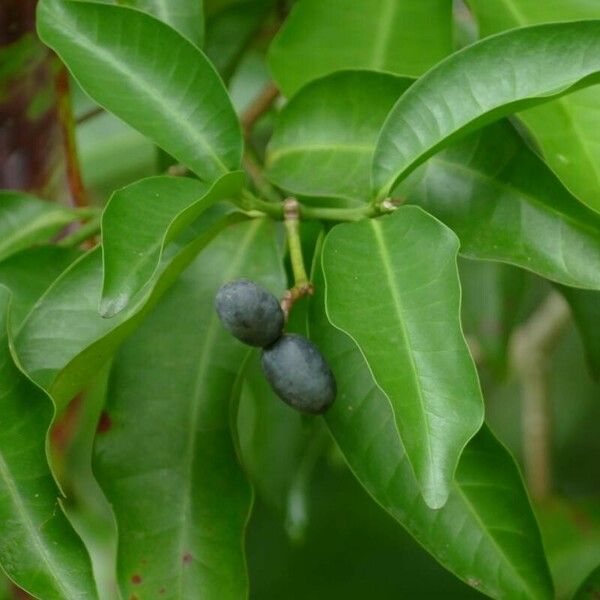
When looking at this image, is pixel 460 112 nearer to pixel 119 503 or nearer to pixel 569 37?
pixel 569 37

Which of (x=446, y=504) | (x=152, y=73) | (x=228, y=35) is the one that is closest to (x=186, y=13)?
(x=152, y=73)

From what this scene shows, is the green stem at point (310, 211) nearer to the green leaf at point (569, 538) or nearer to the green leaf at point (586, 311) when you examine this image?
the green leaf at point (586, 311)

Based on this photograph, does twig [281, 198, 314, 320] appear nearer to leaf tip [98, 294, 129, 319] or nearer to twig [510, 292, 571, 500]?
leaf tip [98, 294, 129, 319]

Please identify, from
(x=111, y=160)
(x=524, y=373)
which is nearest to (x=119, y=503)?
(x=111, y=160)

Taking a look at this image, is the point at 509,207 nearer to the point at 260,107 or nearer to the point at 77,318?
the point at 77,318

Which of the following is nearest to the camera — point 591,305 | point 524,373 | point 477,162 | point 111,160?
point 477,162

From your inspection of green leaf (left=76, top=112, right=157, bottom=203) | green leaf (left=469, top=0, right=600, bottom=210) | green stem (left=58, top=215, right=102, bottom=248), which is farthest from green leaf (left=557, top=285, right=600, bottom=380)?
green leaf (left=76, top=112, right=157, bottom=203)

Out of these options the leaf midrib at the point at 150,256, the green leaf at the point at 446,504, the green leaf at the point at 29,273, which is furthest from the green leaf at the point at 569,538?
the leaf midrib at the point at 150,256
